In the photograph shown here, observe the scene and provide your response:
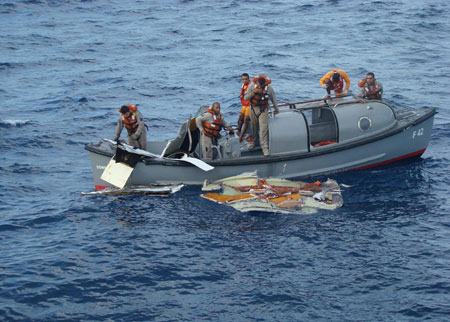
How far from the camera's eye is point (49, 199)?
842 inches

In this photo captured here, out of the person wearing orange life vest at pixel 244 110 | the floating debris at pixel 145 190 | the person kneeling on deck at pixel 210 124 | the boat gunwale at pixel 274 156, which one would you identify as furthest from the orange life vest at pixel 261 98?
the floating debris at pixel 145 190

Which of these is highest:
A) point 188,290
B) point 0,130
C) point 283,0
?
point 283,0

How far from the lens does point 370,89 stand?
23.6 m

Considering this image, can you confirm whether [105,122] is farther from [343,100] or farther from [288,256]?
[288,256]

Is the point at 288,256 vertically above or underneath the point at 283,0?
underneath

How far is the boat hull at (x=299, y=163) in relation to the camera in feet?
70.0

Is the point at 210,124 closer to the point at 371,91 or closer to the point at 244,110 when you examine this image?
the point at 244,110

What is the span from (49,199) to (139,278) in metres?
6.72

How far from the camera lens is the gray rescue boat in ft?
70.1

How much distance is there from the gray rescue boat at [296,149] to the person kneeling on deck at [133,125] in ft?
2.19

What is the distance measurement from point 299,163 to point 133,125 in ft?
19.8

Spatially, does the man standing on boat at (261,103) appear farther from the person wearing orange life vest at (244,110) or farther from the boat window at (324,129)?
the boat window at (324,129)

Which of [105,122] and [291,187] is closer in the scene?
[291,187]

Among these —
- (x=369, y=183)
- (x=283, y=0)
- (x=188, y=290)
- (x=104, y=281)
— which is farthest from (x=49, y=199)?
(x=283, y=0)
